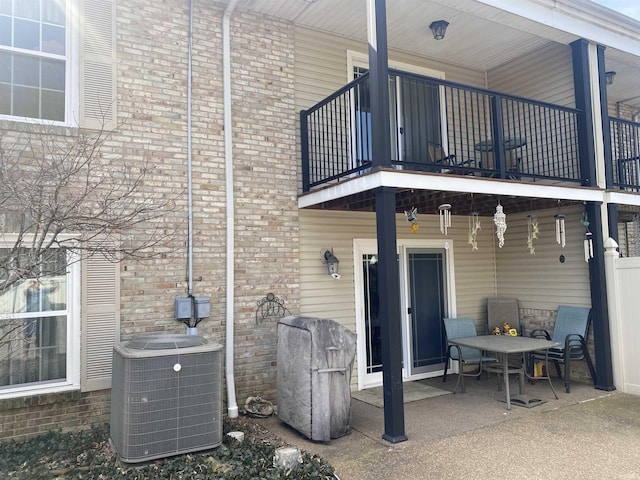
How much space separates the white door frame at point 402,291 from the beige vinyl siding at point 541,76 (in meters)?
2.87

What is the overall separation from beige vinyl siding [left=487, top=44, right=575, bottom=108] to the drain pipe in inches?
194

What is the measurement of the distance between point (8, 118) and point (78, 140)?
0.71 m

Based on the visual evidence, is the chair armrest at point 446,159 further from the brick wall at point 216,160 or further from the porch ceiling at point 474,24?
the brick wall at point 216,160

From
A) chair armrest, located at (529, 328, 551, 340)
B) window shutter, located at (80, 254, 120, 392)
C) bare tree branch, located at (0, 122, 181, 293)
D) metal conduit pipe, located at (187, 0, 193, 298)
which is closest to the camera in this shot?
bare tree branch, located at (0, 122, 181, 293)

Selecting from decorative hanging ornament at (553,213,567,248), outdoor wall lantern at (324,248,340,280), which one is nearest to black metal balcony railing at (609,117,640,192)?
→ decorative hanging ornament at (553,213,567,248)

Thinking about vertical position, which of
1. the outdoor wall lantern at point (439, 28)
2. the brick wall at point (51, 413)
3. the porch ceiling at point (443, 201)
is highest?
the outdoor wall lantern at point (439, 28)

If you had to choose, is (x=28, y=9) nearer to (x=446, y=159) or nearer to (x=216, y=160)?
(x=216, y=160)

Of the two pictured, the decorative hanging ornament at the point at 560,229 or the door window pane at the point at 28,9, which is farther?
the decorative hanging ornament at the point at 560,229

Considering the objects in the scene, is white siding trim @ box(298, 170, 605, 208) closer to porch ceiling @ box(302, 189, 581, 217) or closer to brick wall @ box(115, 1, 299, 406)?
porch ceiling @ box(302, 189, 581, 217)

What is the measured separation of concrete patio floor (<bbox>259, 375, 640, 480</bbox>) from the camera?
156 inches

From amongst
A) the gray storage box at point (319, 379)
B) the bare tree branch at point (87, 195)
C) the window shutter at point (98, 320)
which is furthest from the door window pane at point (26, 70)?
the gray storage box at point (319, 379)

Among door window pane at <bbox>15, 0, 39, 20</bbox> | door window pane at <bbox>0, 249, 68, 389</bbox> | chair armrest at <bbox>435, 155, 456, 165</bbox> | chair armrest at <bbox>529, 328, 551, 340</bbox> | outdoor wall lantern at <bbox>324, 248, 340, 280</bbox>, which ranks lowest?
chair armrest at <bbox>529, 328, 551, 340</bbox>

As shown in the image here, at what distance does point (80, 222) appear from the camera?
3.90 m

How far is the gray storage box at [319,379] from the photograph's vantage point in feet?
15.4
